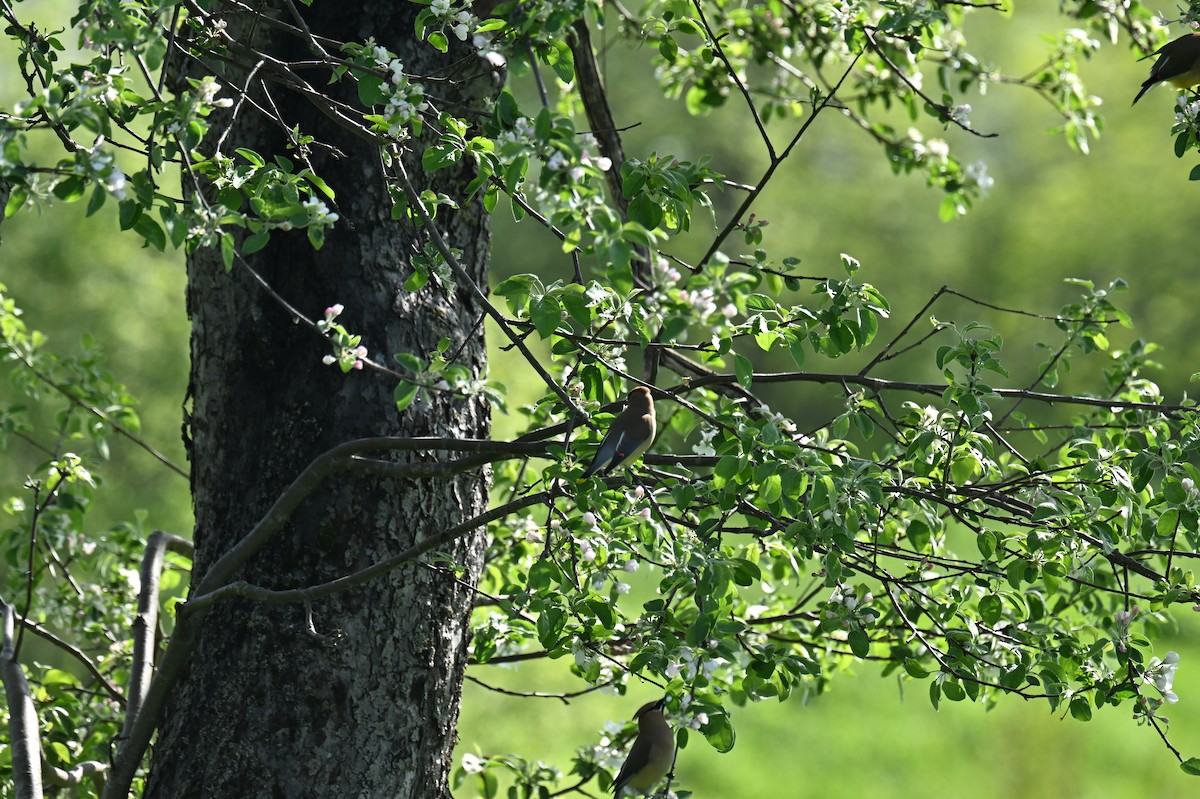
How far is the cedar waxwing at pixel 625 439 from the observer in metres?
2.45

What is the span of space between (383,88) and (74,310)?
12.9m

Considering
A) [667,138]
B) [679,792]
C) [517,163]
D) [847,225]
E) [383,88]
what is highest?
[667,138]

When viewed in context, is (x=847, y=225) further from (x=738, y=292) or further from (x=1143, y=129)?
(x=738, y=292)

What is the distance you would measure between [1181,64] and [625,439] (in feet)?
6.19

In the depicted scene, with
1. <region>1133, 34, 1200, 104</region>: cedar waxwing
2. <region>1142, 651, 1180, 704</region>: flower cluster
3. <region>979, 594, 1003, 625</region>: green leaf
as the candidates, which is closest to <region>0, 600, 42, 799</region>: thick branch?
<region>979, 594, 1003, 625</region>: green leaf

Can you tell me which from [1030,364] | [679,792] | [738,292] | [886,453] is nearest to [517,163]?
[738,292]

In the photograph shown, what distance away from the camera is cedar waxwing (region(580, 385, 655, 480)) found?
2.45 meters

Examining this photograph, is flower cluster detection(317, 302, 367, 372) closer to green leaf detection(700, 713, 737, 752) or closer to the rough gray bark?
the rough gray bark

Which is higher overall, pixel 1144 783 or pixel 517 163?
pixel 1144 783

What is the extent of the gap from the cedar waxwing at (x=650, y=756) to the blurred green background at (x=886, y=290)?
105 centimetres

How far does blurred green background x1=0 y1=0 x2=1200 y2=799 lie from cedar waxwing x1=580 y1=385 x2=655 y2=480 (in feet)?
5.72

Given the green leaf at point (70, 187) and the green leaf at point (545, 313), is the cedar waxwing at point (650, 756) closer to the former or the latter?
the green leaf at point (545, 313)

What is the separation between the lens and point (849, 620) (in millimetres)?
2699

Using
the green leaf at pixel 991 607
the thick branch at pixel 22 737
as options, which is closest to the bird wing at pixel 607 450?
the green leaf at pixel 991 607
